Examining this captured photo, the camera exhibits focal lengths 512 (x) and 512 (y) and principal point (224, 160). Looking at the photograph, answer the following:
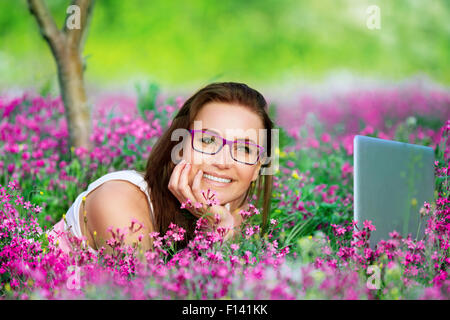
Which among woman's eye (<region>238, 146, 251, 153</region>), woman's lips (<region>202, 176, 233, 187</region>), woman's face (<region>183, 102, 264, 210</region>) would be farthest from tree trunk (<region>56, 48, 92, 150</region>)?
woman's eye (<region>238, 146, 251, 153</region>)

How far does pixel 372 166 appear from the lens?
7.54 feet

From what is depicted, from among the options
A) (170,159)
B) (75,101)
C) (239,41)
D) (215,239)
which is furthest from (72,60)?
(239,41)

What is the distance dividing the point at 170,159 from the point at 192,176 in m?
0.38

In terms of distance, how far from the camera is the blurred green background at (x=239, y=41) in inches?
259

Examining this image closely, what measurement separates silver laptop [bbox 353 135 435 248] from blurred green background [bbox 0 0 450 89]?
14.7ft

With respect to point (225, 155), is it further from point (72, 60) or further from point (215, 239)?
point (72, 60)

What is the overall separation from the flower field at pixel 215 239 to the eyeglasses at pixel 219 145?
308mm

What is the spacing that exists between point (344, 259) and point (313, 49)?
5659 mm

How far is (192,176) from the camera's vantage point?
8.92 ft

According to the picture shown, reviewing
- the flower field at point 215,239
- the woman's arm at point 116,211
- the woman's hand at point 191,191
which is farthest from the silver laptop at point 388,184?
the woman's arm at point 116,211

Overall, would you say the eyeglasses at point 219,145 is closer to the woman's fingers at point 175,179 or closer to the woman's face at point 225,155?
the woman's face at point 225,155
